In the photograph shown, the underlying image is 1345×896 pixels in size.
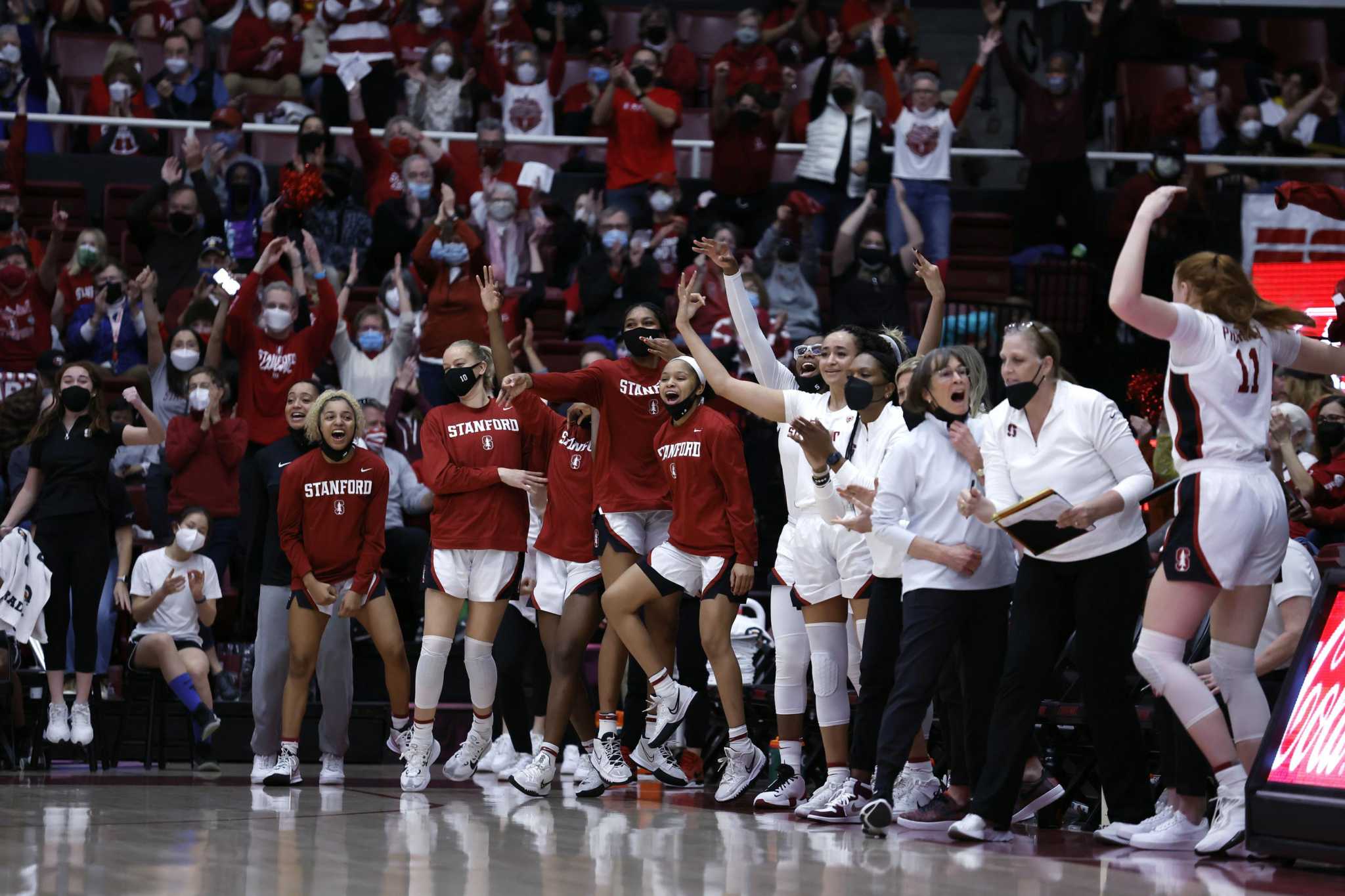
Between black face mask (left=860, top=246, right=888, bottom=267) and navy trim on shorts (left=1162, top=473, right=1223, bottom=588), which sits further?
black face mask (left=860, top=246, right=888, bottom=267)

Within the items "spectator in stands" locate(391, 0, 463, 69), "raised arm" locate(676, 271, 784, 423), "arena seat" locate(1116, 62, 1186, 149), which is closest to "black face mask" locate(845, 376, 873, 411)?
"raised arm" locate(676, 271, 784, 423)

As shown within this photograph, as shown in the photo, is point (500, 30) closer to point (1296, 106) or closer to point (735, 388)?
point (1296, 106)

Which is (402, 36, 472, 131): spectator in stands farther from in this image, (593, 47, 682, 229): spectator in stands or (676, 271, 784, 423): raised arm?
(676, 271, 784, 423): raised arm

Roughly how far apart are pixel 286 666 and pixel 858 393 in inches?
148

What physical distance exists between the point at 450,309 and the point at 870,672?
6.20 meters

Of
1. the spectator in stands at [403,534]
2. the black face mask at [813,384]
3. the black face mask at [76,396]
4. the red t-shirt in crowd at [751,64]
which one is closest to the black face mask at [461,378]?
the black face mask at [813,384]

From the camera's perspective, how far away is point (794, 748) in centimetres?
784

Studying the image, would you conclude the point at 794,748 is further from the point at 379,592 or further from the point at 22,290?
the point at 22,290

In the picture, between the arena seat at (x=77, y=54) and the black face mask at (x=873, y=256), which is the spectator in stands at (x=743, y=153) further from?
the arena seat at (x=77, y=54)

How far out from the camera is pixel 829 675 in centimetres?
750

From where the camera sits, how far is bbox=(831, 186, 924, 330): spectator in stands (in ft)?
42.1

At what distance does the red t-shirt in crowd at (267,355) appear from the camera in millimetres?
11672

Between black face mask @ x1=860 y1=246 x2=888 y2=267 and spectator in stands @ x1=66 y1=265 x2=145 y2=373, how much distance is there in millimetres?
5296

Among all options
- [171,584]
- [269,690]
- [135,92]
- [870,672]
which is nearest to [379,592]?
[269,690]
